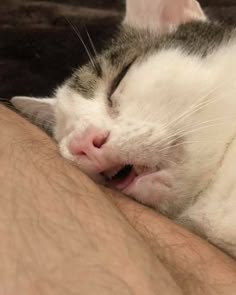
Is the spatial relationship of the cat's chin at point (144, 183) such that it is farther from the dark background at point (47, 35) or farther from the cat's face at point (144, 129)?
the dark background at point (47, 35)

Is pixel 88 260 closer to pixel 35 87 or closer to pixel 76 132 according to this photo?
pixel 76 132

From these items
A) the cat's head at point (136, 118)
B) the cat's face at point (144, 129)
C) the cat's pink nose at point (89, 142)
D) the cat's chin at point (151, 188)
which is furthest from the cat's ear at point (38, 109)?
the cat's chin at point (151, 188)

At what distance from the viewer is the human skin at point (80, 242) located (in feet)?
2.32

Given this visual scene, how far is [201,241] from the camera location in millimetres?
998

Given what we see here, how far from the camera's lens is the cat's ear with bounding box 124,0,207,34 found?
1.39 m

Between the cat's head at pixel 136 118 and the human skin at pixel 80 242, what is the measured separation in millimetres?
57

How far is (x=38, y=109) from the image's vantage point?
1.47m

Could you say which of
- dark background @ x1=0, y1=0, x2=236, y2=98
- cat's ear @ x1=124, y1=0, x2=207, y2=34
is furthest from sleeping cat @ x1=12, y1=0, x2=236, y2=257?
→ dark background @ x1=0, y1=0, x2=236, y2=98

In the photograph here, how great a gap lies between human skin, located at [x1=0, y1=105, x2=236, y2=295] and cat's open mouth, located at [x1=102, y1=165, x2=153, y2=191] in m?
0.04

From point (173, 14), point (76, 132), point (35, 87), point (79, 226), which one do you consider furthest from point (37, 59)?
point (79, 226)

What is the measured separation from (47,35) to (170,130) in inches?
30.6

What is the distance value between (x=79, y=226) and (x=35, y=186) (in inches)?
5.2

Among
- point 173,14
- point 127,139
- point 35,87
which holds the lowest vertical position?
point 35,87

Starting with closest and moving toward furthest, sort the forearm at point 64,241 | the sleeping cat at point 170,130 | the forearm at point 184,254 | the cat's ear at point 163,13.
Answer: the forearm at point 64,241
the forearm at point 184,254
the sleeping cat at point 170,130
the cat's ear at point 163,13
